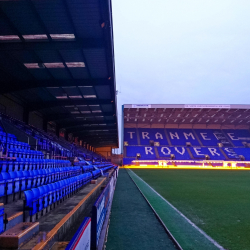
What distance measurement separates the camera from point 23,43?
9672mm

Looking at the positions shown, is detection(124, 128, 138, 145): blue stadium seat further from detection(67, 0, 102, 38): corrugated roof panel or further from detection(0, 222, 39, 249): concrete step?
detection(0, 222, 39, 249): concrete step

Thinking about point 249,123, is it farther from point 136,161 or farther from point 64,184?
point 64,184

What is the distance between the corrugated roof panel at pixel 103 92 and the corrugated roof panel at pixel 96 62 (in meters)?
2.12

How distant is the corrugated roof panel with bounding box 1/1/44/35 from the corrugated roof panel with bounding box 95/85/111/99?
724 cm

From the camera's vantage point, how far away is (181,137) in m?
44.7

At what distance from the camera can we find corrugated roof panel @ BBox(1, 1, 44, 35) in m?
7.55

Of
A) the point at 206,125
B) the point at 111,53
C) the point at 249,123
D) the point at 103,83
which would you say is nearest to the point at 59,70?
the point at 103,83

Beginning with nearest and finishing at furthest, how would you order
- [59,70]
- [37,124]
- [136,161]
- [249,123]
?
[59,70]
[37,124]
[136,161]
[249,123]

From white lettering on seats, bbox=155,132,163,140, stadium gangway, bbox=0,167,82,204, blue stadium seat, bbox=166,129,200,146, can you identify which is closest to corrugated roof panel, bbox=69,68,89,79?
stadium gangway, bbox=0,167,82,204

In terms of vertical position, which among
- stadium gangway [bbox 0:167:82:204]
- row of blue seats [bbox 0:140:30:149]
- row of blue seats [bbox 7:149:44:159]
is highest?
row of blue seats [bbox 0:140:30:149]

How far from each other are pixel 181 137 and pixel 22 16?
4014 centimetres

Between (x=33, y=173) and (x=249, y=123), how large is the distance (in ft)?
161

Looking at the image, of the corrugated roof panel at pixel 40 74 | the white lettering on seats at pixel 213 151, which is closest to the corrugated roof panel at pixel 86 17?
the corrugated roof panel at pixel 40 74

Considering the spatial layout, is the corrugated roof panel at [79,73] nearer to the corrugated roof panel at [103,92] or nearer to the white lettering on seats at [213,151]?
the corrugated roof panel at [103,92]
